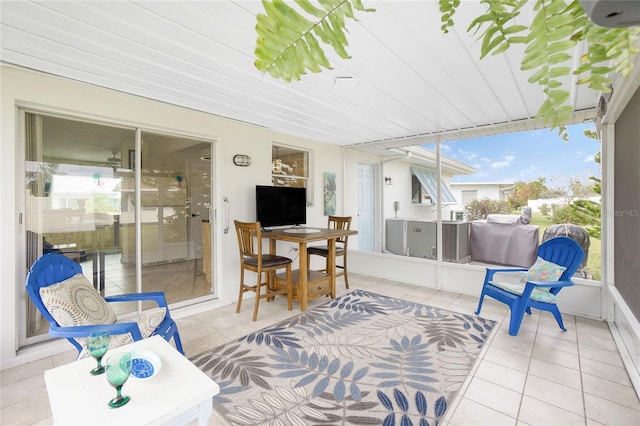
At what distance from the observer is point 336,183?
18.3 feet

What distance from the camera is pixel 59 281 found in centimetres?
214

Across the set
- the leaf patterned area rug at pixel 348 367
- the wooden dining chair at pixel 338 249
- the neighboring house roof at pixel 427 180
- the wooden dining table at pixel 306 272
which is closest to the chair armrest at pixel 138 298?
the leaf patterned area rug at pixel 348 367

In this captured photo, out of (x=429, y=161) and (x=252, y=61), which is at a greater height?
(x=252, y=61)

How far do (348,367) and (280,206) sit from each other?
2.51 m

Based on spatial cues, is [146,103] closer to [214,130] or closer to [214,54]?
[214,130]

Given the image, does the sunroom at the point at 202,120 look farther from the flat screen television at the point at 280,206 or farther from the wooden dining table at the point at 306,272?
the wooden dining table at the point at 306,272

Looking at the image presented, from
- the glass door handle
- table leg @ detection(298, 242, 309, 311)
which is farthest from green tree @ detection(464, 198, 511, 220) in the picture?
the glass door handle

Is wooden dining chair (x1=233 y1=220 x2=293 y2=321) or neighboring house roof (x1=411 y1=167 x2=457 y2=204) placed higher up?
neighboring house roof (x1=411 y1=167 x2=457 y2=204)

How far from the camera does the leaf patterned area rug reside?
1.92 meters

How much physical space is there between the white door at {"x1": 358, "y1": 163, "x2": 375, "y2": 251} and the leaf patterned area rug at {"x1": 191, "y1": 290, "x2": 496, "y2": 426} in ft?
8.36

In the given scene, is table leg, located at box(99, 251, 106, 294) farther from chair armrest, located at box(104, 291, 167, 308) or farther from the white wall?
chair armrest, located at box(104, 291, 167, 308)

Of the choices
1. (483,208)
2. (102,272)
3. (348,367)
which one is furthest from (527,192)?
(102,272)

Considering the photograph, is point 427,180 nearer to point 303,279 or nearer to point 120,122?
point 303,279

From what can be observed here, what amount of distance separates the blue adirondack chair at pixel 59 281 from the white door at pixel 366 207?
419 cm
